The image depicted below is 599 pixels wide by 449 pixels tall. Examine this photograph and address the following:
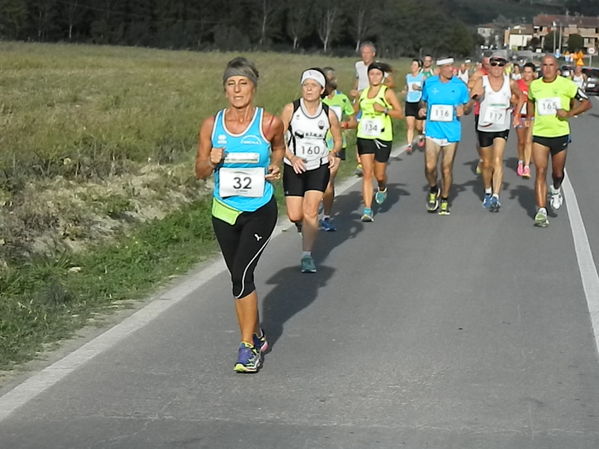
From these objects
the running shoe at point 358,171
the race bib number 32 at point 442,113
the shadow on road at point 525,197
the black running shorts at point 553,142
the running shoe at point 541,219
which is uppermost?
the race bib number 32 at point 442,113

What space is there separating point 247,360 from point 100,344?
112 centimetres

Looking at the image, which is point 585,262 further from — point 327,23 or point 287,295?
point 327,23

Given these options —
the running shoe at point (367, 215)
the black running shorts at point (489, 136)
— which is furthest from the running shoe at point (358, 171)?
the running shoe at point (367, 215)

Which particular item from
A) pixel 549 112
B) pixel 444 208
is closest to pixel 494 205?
pixel 444 208

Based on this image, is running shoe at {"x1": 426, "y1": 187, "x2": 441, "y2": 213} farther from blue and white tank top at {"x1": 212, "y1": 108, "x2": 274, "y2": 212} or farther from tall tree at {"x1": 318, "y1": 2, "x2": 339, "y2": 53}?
tall tree at {"x1": 318, "y1": 2, "x2": 339, "y2": 53}

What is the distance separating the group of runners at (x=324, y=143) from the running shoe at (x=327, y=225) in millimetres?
13

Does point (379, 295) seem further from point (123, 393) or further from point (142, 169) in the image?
point (142, 169)

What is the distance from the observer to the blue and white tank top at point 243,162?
6.50 m

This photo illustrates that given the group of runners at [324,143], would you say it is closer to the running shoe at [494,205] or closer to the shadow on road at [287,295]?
the running shoe at [494,205]

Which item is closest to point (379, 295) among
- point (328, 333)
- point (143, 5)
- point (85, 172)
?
point (328, 333)

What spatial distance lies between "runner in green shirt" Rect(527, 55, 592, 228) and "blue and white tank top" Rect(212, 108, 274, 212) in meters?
6.37

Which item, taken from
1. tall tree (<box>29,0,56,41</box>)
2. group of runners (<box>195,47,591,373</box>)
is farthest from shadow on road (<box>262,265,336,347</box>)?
tall tree (<box>29,0,56,41</box>)

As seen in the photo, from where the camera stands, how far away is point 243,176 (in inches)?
256

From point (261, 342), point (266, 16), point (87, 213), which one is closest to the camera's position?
point (261, 342)
